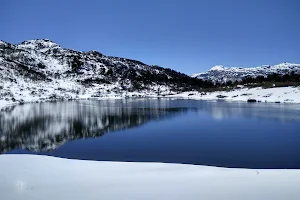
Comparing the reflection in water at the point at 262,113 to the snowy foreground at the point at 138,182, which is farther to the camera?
the reflection in water at the point at 262,113

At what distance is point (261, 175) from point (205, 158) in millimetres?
4996

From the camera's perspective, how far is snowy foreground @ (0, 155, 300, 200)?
7.57 metres

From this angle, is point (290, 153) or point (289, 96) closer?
point (290, 153)

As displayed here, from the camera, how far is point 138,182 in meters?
8.87

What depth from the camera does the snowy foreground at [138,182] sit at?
7.57 meters

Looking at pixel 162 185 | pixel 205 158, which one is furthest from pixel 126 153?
pixel 162 185

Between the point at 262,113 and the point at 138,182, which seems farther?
the point at 262,113

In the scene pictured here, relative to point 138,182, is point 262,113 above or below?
below

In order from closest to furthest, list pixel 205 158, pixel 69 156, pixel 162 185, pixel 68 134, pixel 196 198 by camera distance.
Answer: pixel 196 198
pixel 162 185
pixel 205 158
pixel 69 156
pixel 68 134

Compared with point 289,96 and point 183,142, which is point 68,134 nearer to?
point 183,142

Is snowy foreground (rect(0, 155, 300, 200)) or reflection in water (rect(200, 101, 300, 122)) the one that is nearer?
snowy foreground (rect(0, 155, 300, 200))

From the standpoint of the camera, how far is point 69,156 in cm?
1598

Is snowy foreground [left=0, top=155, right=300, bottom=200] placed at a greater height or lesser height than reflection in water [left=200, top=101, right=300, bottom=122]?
greater

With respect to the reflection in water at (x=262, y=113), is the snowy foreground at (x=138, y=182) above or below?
above
